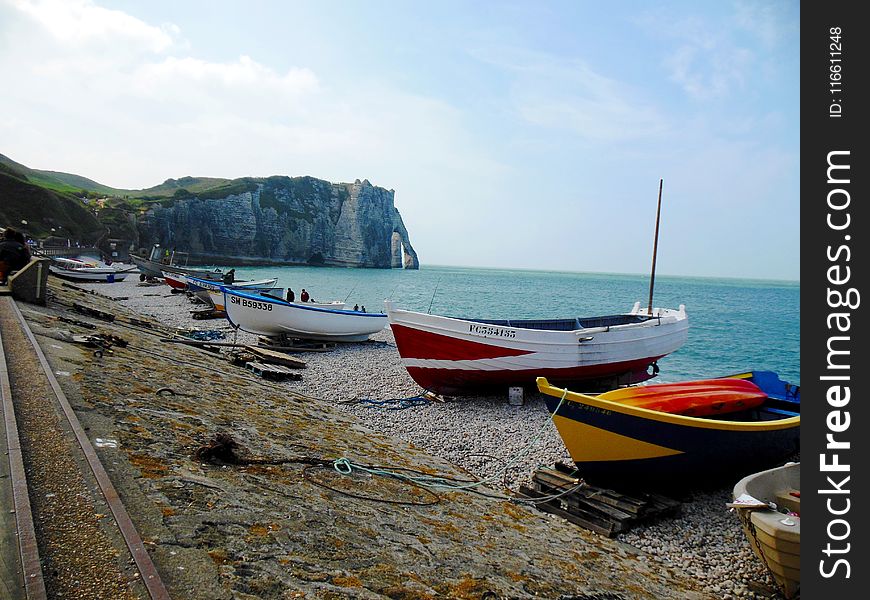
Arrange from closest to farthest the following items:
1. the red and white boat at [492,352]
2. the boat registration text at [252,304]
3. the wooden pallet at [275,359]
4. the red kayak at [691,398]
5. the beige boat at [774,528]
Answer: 1. the beige boat at [774,528]
2. the red kayak at [691,398]
3. the red and white boat at [492,352]
4. the wooden pallet at [275,359]
5. the boat registration text at [252,304]

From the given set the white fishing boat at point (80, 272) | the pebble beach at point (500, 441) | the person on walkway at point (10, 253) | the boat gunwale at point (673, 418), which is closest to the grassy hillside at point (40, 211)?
the white fishing boat at point (80, 272)

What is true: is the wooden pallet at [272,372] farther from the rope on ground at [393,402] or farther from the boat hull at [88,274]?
the boat hull at [88,274]

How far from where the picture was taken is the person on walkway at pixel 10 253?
1605cm

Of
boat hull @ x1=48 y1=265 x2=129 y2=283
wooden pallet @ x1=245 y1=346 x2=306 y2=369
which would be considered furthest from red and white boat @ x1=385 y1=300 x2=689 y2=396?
boat hull @ x1=48 y1=265 x2=129 y2=283

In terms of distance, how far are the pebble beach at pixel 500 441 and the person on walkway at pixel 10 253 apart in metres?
8.12

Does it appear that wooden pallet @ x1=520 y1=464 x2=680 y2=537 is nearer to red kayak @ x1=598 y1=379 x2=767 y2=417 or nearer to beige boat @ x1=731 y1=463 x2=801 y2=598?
beige boat @ x1=731 y1=463 x2=801 y2=598

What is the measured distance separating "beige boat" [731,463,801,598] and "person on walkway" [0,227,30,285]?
20229mm

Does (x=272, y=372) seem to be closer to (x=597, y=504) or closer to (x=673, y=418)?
(x=597, y=504)

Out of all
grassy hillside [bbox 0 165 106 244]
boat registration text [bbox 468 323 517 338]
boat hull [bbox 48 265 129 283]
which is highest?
grassy hillside [bbox 0 165 106 244]

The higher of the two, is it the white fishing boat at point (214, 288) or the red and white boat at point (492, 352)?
the white fishing boat at point (214, 288)

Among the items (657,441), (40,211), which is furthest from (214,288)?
(40,211)

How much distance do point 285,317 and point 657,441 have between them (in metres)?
16.8

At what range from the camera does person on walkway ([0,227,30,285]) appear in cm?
1605
